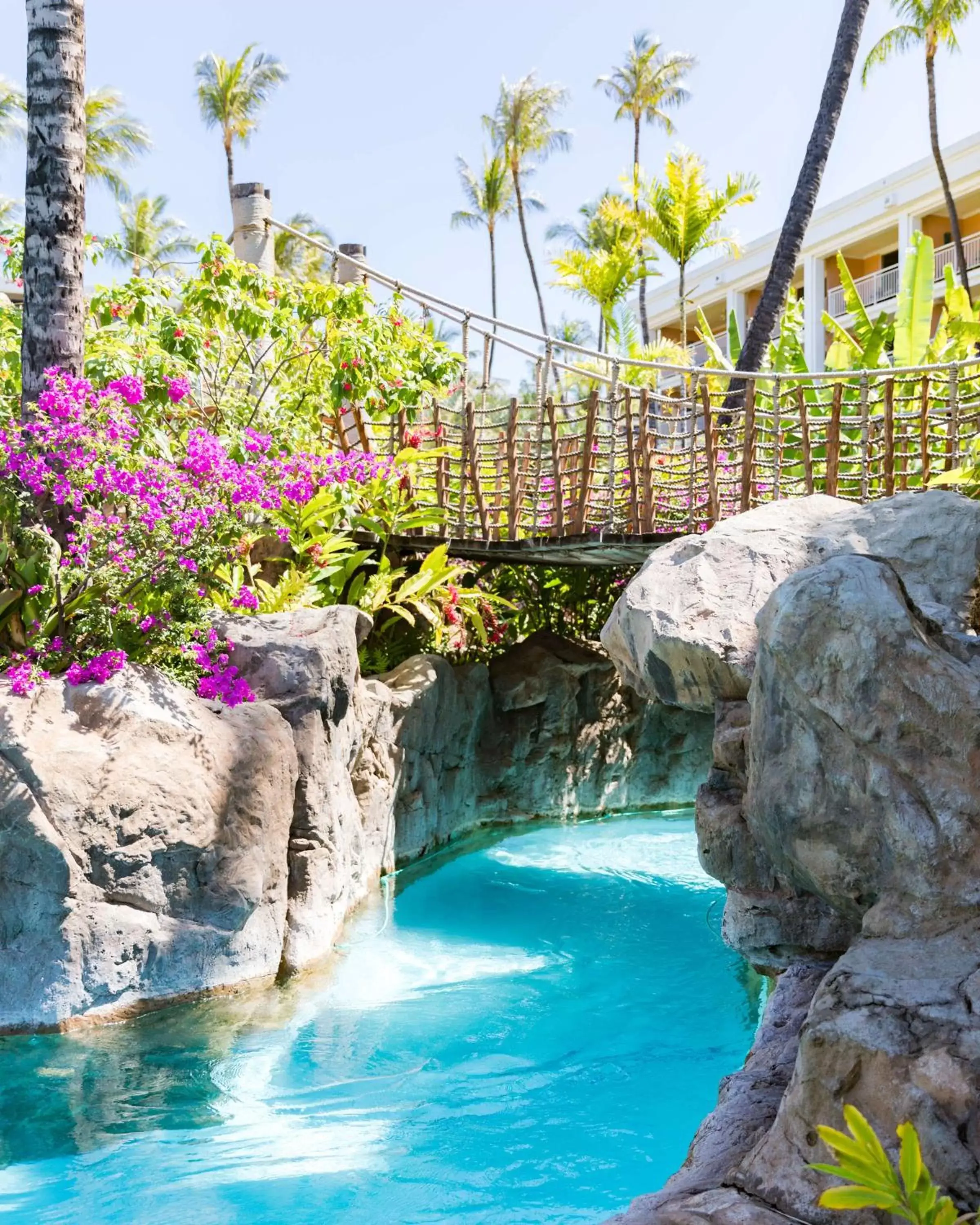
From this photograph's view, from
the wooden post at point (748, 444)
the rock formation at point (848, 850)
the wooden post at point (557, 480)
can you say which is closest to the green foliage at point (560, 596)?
the wooden post at point (557, 480)

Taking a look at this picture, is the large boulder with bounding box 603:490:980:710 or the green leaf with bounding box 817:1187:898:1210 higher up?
the large boulder with bounding box 603:490:980:710

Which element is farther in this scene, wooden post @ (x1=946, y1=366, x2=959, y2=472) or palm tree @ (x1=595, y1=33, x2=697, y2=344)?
palm tree @ (x1=595, y1=33, x2=697, y2=344)

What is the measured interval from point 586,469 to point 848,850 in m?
5.01

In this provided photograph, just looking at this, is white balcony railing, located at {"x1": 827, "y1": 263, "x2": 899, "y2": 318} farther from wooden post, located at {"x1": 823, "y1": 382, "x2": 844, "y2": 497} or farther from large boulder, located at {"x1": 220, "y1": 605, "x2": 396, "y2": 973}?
large boulder, located at {"x1": 220, "y1": 605, "x2": 396, "y2": 973}

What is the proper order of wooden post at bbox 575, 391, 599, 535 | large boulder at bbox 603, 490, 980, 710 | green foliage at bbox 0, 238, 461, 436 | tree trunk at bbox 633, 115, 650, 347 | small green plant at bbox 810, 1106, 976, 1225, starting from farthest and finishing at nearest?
tree trunk at bbox 633, 115, 650, 347 → wooden post at bbox 575, 391, 599, 535 → green foliage at bbox 0, 238, 461, 436 → large boulder at bbox 603, 490, 980, 710 → small green plant at bbox 810, 1106, 976, 1225

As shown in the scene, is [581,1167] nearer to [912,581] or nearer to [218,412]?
[912,581]

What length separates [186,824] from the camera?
5.07m

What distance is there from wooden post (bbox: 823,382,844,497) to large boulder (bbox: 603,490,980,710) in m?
2.21

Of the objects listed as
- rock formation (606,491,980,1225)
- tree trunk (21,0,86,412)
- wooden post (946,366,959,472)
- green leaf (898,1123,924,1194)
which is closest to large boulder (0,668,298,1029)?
tree trunk (21,0,86,412)

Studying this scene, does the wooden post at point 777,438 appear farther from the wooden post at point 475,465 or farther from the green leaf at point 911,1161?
the green leaf at point 911,1161

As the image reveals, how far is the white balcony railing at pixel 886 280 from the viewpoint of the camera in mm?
20312

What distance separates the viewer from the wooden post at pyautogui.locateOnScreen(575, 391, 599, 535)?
25.6ft

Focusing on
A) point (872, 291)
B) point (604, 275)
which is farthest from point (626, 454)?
point (872, 291)

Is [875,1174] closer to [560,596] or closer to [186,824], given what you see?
[186,824]
